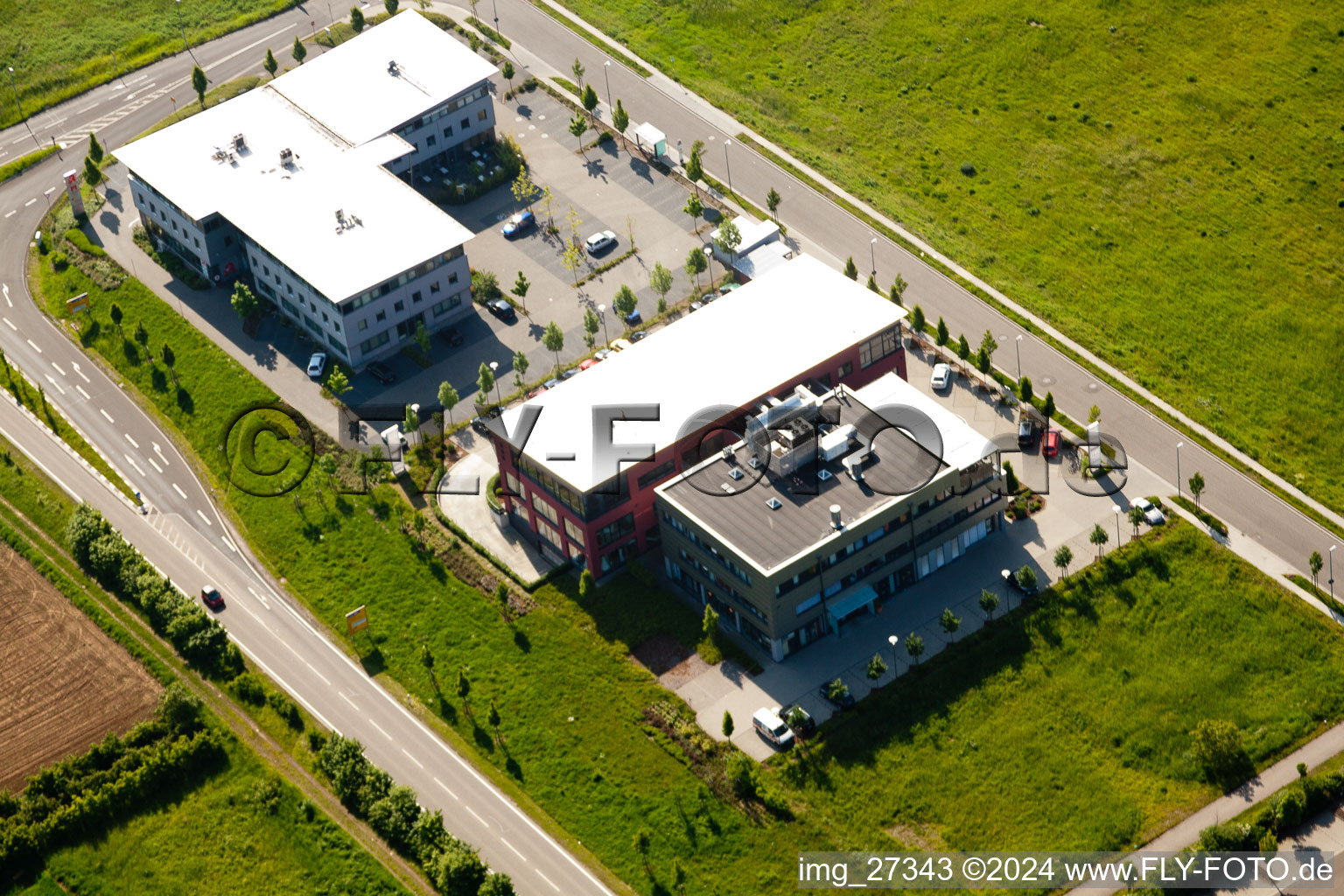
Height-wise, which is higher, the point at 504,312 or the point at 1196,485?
the point at 504,312

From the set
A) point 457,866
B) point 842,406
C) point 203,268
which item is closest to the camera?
point 457,866

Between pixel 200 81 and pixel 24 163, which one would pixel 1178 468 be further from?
pixel 24 163

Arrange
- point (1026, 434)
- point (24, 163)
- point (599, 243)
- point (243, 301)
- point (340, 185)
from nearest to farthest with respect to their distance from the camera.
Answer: point (1026, 434) < point (243, 301) < point (340, 185) < point (599, 243) < point (24, 163)

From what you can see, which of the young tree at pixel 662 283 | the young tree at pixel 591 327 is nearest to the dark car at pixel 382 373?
the young tree at pixel 591 327

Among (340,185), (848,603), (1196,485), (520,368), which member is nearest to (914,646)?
(848,603)

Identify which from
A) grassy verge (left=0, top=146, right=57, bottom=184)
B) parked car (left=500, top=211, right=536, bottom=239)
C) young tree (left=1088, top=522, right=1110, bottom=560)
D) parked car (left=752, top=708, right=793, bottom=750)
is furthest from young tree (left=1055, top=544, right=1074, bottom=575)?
grassy verge (left=0, top=146, right=57, bottom=184)

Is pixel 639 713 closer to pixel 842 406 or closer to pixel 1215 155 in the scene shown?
pixel 842 406

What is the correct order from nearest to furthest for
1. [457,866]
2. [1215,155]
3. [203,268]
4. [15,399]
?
1. [457,866]
2. [15,399]
3. [203,268]
4. [1215,155]

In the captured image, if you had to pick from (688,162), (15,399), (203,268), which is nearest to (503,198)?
(688,162)
